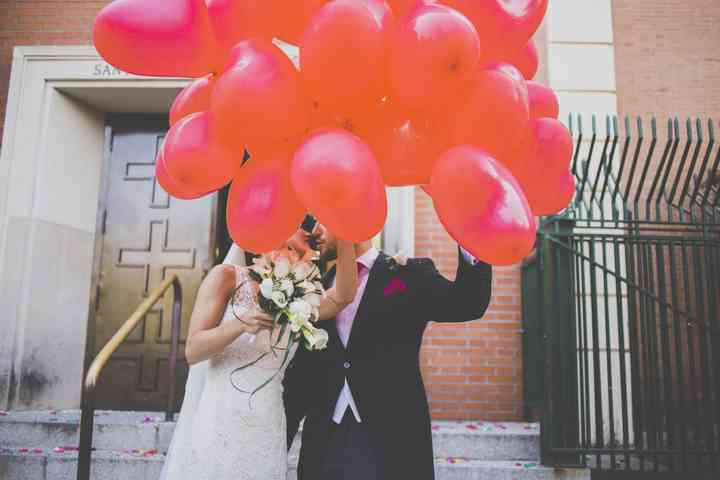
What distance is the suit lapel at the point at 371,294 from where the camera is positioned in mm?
2254

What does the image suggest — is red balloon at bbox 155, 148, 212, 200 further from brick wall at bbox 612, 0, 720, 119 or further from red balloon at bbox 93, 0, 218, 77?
brick wall at bbox 612, 0, 720, 119

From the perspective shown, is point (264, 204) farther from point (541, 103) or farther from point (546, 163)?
point (541, 103)

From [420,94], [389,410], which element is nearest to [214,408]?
[389,410]

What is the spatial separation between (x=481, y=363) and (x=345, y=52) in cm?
446

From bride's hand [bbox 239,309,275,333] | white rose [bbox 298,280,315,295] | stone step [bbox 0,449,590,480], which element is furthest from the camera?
stone step [bbox 0,449,590,480]

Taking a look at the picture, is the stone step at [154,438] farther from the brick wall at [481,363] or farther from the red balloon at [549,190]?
the red balloon at [549,190]

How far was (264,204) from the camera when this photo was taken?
140 cm

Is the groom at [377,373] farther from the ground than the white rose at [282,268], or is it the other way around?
the white rose at [282,268]

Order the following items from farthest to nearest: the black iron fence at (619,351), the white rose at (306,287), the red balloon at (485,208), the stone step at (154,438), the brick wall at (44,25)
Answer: the brick wall at (44,25), the stone step at (154,438), the black iron fence at (619,351), the white rose at (306,287), the red balloon at (485,208)

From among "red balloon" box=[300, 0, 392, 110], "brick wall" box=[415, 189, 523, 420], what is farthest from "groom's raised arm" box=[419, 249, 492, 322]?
"brick wall" box=[415, 189, 523, 420]

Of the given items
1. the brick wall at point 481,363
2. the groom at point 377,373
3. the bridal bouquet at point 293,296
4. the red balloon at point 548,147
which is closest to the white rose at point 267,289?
the bridal bouquet at point 293,296

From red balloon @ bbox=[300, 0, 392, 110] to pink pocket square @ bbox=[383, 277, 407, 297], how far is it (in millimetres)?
1080

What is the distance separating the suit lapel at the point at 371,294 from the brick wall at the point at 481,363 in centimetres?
307

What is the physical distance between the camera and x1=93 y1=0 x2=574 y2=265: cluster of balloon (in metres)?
1.24
